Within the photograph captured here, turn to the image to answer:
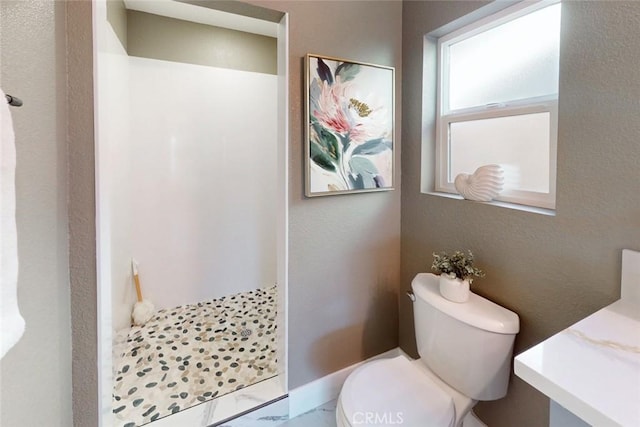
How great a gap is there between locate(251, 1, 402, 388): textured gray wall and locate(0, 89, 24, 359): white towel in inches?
39.3

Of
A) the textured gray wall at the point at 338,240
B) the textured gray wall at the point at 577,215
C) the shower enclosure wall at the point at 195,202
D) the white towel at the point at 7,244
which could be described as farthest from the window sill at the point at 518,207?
the white towel at the point at 7,244

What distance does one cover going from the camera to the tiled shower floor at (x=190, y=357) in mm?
1547

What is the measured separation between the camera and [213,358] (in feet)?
6.13

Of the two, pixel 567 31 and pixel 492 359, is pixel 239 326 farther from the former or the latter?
pixel 567 31

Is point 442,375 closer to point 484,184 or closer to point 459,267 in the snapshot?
point 459,267

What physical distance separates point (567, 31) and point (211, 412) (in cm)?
206

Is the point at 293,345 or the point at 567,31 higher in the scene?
the point at 567,31

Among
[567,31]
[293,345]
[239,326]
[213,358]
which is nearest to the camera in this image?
[567,31]

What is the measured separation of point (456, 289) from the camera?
49.9 inches

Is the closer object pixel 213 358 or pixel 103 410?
pixel 103 410

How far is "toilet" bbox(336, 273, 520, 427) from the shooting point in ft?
3.67

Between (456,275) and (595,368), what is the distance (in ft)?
2.08

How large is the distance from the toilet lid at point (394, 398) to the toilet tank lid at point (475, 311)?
0.31 meters

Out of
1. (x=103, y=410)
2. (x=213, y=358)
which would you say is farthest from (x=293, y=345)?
(x=103, y=410)
